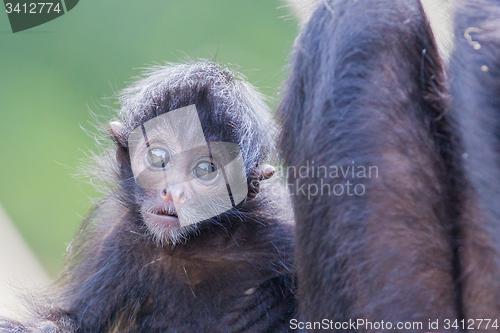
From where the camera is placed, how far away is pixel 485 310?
1.11 m

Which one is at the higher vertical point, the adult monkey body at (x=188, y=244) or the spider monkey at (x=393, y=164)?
the spider monkey at (x=393, y=164)

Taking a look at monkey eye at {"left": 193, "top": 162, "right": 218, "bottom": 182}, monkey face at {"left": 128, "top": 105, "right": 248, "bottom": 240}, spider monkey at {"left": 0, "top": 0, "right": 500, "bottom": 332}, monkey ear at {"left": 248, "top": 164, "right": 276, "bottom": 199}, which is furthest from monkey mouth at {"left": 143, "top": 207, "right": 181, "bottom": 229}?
spider monkey at {"left": 0, "top": 0, "right": 500, "bottom": 332}

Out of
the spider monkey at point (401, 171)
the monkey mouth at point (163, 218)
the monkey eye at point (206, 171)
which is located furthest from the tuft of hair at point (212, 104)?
the spider monkey at point (401, 171)

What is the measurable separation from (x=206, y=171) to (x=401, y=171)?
155 centimetres

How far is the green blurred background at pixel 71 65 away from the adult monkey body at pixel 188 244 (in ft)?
4.25

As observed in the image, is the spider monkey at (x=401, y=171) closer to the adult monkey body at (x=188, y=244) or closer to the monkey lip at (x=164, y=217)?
the adult monkey body at (x=188, y=244)

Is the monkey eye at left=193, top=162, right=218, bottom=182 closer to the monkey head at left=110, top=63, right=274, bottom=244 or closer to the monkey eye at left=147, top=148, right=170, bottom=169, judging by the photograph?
the monkey head at left=110, top=63, right=274, bottom=244

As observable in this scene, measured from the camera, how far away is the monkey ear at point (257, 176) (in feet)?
8.44

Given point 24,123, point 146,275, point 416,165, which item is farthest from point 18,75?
point 416,165

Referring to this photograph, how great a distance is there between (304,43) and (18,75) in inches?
134

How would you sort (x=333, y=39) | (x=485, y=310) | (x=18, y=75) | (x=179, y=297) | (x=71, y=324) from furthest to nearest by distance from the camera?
(x=18, y=75) → (x=71, y=324) → (x=179, y=297) → (x=333, y=39) → (x=485, y=310)

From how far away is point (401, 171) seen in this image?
3.86 feet

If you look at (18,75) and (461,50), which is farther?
(18,75)

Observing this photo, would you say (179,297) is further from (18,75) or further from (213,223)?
(18,75)
